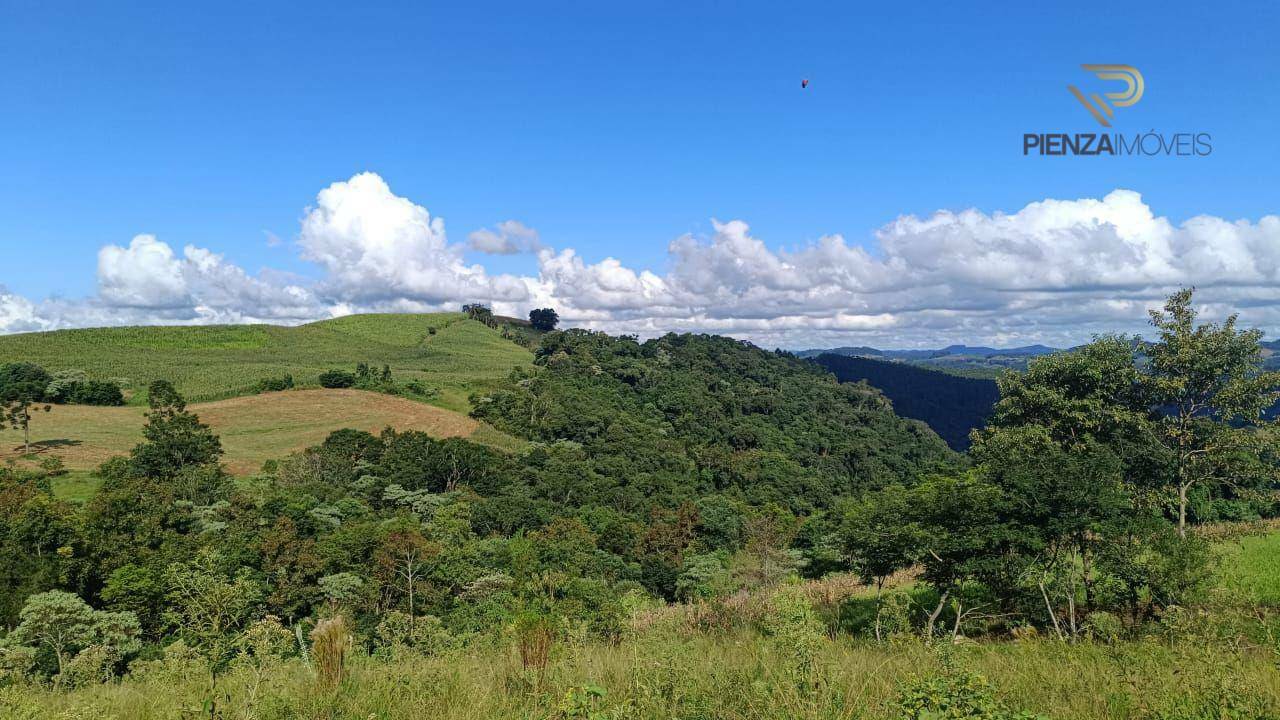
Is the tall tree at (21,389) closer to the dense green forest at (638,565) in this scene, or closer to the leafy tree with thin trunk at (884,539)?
the dense green forest at (638,565)

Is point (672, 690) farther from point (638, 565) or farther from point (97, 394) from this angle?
point (97, 394)

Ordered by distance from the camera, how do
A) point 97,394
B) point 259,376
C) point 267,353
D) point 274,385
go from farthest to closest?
point 267,353, point 259,376, point 274,385, point 97,394

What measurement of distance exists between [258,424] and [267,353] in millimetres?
53302

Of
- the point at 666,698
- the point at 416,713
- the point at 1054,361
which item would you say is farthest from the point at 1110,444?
the point at 416,713

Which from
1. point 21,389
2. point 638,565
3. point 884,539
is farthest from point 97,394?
point 884,539

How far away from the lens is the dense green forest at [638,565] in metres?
6.07

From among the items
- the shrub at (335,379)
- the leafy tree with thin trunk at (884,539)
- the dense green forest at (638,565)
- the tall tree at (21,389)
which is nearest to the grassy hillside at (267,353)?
the shrub at (335,379)

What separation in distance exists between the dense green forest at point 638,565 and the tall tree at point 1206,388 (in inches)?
4.3

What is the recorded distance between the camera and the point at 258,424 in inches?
2618

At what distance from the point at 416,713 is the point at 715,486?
7942 centimetres

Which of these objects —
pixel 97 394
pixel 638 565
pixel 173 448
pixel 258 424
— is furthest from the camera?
pixel 97 394

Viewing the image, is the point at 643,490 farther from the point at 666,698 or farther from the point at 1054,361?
the point at 666,698

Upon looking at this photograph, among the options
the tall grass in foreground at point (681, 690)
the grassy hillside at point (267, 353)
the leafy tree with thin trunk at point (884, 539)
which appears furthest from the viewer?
the grassy hillside at point (267, 353)

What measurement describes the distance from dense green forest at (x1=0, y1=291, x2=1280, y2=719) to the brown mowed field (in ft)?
12.6
